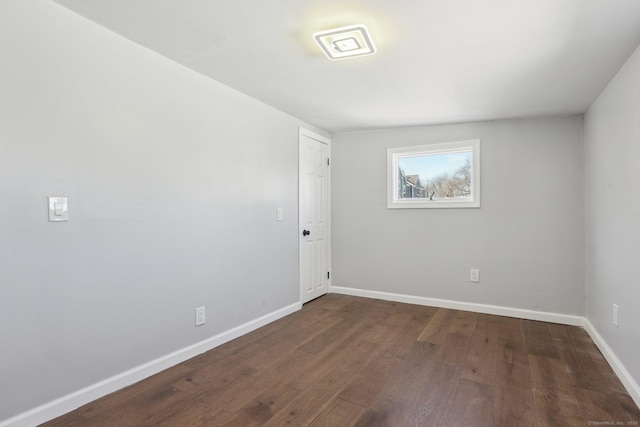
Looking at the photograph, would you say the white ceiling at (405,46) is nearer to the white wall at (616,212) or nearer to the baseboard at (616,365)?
the white wall at (616,212)

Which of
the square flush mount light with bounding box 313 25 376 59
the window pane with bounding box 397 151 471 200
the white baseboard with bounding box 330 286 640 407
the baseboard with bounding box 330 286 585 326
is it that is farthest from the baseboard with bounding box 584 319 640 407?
the square flush mount light with bounding box 313 25 376 59

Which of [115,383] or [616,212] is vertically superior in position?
[616,212]

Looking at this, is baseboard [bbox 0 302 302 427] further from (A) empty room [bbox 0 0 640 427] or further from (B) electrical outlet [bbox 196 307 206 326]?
(B) electrical outlet [bbox 196 307 206 326]

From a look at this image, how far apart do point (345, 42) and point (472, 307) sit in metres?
3.19

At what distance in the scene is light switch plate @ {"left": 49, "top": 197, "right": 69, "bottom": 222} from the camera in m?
1.80

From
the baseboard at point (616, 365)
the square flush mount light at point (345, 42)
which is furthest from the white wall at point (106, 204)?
the baseboard at point (616, 365)

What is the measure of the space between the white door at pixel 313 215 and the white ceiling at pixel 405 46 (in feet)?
3.22

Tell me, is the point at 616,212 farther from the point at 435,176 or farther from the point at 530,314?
the point at 435,176

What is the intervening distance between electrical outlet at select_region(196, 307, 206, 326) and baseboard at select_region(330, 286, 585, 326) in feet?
7.44

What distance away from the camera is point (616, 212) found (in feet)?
8.02

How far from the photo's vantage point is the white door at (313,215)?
4.02 metres

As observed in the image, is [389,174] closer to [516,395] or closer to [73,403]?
[516,395]

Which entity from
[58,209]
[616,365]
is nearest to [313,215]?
[58,209]

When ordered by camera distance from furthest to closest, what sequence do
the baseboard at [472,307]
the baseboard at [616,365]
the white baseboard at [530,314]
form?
the baseboard at [472,307]
the white baseboard at [530,314]
the baseboard at [616,365]
